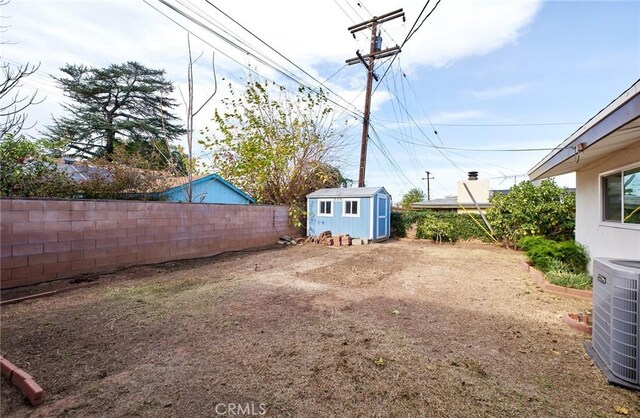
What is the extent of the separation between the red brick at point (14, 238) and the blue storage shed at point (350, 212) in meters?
8.83

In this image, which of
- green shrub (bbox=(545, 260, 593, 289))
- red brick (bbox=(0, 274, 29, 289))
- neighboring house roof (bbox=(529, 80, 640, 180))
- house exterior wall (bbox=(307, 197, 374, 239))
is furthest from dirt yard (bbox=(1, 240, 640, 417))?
house exterior wall (bbox=(307, 197, 374, 239))

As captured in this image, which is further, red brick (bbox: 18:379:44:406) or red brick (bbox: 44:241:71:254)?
red brick (bbox: 44:241:71:254)

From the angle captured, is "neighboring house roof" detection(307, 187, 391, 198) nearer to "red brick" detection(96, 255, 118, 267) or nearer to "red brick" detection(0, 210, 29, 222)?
"red brick" detection(96, 255, 118, 267)

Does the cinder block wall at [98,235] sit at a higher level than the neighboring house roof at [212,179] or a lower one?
lower

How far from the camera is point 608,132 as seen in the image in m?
2.94

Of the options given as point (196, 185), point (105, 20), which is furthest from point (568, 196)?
point (105, 20)

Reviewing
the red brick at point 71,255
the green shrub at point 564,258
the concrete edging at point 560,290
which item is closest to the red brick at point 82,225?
the red brick at point 71,255

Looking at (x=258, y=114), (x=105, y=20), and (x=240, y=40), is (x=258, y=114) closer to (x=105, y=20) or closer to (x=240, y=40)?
(x=240, y=40)

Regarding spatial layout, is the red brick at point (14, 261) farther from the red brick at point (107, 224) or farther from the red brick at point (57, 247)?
the red brick at point (107, 224)

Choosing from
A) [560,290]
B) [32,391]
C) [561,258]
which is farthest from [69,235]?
[561,258]

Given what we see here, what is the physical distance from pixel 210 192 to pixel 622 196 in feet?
36.9

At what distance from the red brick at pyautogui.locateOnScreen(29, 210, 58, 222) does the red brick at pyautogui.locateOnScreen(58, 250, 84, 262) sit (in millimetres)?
631

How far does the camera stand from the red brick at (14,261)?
402 centimetres

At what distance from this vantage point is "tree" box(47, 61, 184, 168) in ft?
52.8
